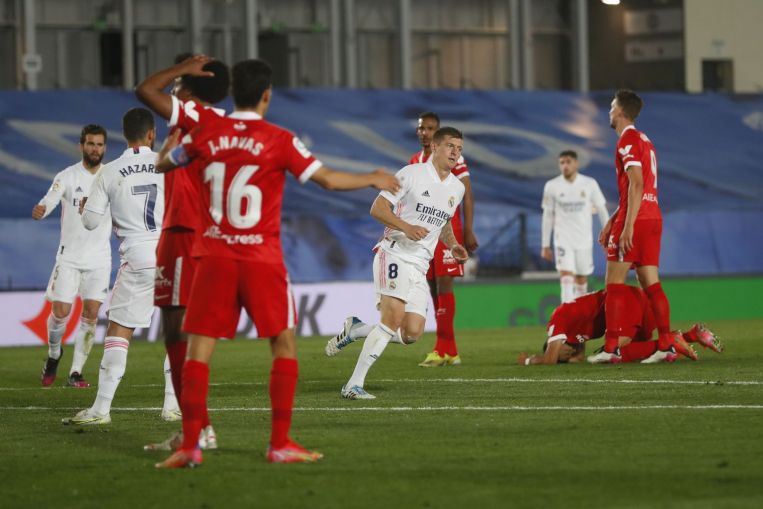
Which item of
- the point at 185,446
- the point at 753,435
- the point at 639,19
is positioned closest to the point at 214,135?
the point at 185,446

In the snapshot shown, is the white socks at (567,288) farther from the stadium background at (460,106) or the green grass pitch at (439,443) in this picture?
the green grass pitch at (439,443)

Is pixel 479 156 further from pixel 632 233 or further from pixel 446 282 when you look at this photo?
pixel 632 233

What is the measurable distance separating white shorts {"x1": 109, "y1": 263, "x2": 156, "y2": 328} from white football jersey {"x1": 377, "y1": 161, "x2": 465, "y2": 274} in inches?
88.3

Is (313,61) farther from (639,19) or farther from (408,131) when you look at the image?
(639,19)

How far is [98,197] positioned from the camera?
938 centimetres

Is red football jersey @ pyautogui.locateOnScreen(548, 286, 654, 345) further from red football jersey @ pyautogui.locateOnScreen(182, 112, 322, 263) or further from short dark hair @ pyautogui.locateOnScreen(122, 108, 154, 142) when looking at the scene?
red football jersey @ pyautogui.locateOnScreen(182, 112, 322, 263)

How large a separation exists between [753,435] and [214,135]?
3.28 meters

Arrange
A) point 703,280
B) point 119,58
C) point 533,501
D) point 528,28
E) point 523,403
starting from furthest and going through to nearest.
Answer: point 528,28 < point 119,58 < point 703,280 < point 523,403 < point 533,501

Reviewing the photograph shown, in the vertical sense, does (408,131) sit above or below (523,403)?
above

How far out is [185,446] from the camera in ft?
22.7

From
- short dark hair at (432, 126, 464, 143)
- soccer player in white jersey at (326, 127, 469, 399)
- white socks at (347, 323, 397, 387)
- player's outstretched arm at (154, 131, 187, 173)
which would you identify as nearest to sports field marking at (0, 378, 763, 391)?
soccer player in white jersey at (326, 127, 469, 399)

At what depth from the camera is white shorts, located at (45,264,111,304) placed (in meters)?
13.5

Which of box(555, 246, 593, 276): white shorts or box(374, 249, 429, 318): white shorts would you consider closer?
box(374, 249, 429, 318): white shorts

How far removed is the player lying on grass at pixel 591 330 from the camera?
13305 millimetres
